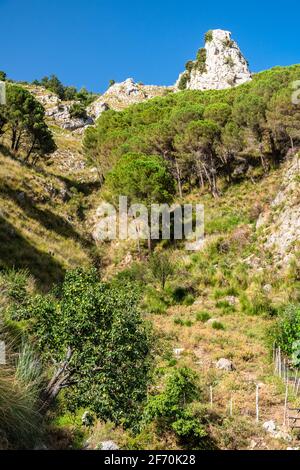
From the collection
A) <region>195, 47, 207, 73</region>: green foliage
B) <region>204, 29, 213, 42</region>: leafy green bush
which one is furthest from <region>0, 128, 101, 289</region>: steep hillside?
<region>204, 29, 213, 42</region>: leafy green bush

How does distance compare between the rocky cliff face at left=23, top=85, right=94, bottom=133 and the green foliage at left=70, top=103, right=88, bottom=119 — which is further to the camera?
the green foliage at left=70, top=103, right=88, bottom=119

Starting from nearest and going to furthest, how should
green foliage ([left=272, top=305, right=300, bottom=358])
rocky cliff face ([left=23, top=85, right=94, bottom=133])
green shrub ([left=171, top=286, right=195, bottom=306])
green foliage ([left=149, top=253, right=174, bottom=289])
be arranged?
green foliage ([left=272, top=305, right=300, bottom=358])
green shrub ([left=171, top=286, right=195, bottom=306])
green foliage ([left=149, top=253, right=174, bottom=289])
rocky cliff face ([left=23, top=85, right=94, bottom=133])

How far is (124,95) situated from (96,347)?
89.8 m

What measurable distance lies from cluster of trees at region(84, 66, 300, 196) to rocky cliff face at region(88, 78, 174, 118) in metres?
37.2

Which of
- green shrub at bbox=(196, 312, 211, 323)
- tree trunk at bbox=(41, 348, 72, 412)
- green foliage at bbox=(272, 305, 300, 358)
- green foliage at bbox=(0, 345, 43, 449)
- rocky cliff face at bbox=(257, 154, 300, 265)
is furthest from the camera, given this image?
rocky cliff face at bbox=(257, 154, 300, 265)

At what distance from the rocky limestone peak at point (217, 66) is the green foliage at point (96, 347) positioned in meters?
88.1

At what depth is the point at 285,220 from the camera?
90.0ft

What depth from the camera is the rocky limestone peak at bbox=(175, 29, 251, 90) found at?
90.8 meters

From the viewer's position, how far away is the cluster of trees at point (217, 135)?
3572cm

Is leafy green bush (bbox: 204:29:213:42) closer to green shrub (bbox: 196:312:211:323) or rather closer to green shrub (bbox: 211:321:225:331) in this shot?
green shrub (bbox: 196:312:211:323)

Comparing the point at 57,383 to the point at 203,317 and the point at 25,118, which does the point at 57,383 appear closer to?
the point at 203,317

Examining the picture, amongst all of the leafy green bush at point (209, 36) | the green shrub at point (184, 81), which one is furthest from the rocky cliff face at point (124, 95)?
the leafy green bush at point (209, 36)

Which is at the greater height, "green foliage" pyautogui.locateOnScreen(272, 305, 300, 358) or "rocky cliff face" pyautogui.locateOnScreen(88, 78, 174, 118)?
"rocky cliff face" pyautogui.locateOnScreen(88, 78, 174, 118)

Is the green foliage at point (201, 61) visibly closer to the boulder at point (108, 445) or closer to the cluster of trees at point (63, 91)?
the cluster of trees at point (63, 91)
